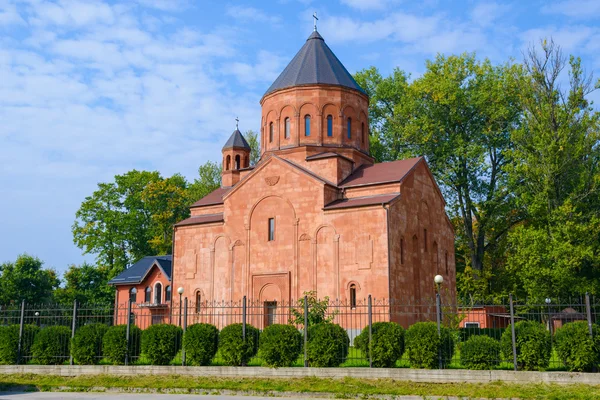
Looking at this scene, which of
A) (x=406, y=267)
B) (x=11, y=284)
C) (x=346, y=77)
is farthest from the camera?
(x=11, y=284)

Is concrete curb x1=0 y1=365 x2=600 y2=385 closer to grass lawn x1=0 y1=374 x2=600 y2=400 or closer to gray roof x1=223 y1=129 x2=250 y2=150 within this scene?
grass lawn x1=0 y1=374 x2=600 y2=400

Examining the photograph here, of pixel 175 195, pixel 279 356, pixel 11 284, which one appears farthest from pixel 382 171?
pixel 11 284

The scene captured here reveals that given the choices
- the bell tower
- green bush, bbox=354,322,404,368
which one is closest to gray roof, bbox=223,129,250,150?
the bell tower

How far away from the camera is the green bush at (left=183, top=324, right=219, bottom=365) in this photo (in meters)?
16.3

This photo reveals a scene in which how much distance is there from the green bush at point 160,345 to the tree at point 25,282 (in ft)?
105

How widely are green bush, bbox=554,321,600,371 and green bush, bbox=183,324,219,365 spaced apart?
8.84 metres

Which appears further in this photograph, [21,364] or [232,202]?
[232,202]

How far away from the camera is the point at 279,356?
15750 millimetres

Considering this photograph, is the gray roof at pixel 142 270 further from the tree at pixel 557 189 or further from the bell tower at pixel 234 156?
the tree at pixel 557 189

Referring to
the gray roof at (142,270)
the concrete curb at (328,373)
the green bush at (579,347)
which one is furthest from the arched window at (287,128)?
the green bush at (579,347)

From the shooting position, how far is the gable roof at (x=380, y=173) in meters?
26.1

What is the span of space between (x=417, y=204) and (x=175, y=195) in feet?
80.4

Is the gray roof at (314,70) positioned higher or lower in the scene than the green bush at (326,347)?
higher

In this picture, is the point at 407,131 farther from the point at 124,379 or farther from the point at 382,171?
the point at 124,379
